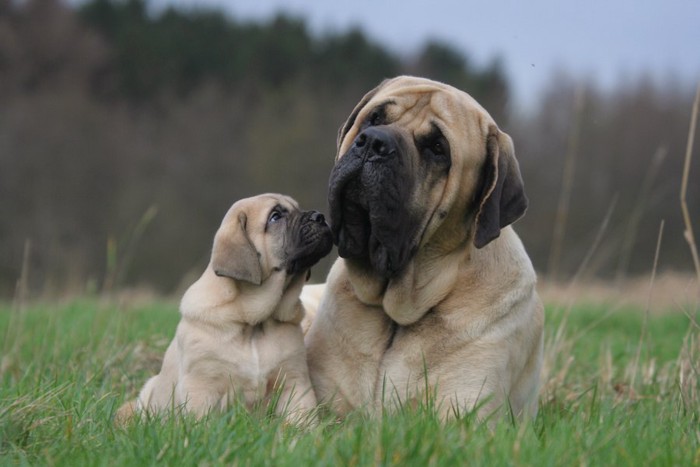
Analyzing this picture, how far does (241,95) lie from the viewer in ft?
89.6

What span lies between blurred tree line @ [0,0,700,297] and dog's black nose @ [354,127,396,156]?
14951mm

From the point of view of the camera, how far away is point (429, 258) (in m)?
4.15

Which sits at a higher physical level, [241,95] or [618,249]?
[241,95]

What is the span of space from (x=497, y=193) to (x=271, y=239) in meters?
1.23

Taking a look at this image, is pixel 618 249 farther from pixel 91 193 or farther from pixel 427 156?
pixel 427 156

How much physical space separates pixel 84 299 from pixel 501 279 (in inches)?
244

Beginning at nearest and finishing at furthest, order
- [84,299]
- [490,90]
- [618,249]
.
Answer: [84,299]
[618,249]
[490,90]

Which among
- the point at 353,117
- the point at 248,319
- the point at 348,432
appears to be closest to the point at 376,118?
the point at 353,117

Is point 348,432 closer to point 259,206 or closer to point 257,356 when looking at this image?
point 257,356

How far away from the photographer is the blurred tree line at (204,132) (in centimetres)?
2123

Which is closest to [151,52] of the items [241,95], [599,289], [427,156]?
[241,95]

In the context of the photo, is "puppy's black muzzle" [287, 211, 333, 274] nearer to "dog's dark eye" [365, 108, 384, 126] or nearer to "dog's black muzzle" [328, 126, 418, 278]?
"dog's black muzzle" [328, 126, 418, 278]

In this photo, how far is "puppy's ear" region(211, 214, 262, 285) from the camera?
435 centimetres

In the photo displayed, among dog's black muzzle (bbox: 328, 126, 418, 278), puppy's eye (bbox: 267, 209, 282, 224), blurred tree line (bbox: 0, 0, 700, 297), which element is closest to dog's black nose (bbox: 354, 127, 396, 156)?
dog's black muzzle (bbox: 328, 126, 418, 278)
